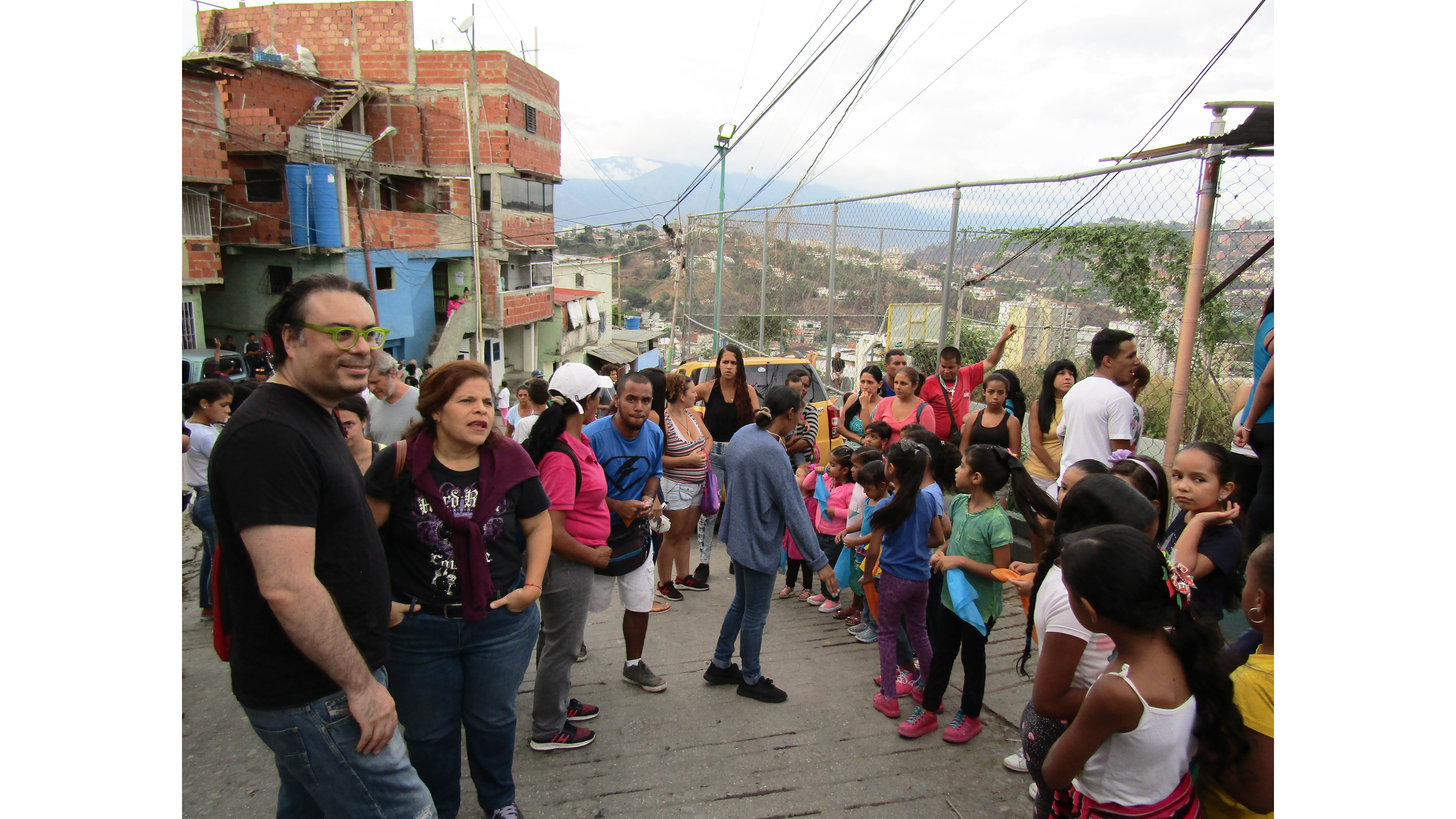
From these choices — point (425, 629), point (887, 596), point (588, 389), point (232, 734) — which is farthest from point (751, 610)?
point (232, 734)

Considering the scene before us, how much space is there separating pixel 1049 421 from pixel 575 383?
11.5 feet

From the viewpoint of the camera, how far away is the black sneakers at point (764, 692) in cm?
400

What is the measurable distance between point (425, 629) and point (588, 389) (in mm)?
1579

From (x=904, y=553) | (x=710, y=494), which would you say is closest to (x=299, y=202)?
(x=710, y=494)

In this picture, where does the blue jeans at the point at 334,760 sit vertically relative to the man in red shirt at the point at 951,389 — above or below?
below

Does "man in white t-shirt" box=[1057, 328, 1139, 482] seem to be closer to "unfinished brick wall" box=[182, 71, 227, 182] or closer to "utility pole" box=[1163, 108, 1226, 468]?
"utility pole" box=[1163, 108, 1226, 468]

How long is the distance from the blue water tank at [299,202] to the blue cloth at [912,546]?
2522 centimetres

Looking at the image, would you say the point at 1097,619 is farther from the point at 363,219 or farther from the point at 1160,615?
the point at 363,219

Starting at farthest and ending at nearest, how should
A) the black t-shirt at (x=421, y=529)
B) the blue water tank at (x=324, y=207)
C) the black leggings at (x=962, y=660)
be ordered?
1. the blue water tank at (x=324, y=207)
2. the black leggings at (x=962, y=660)
3. the black t-shirt at (x=421, y=529)

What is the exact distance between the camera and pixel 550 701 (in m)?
3.51

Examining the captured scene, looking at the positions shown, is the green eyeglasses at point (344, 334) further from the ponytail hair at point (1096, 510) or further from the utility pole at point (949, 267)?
the utility pole at point (949, 267)

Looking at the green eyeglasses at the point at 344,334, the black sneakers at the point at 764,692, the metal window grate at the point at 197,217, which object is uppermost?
the metal window grate at the point at 197,217

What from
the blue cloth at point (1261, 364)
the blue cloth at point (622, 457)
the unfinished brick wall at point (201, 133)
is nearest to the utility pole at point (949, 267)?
the blue cloth at point (1261, 364)

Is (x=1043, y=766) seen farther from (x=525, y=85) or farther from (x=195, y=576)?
(x=525, y=85)
